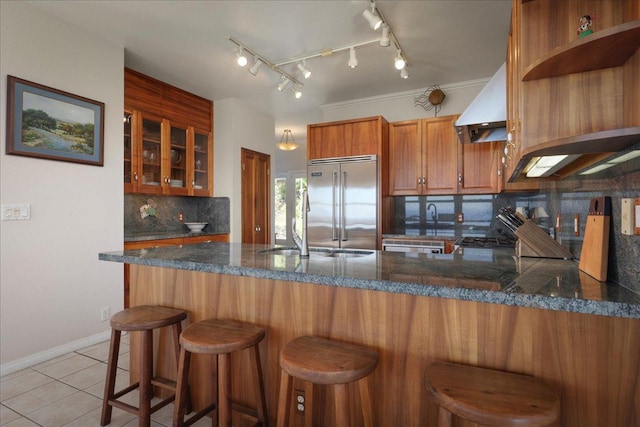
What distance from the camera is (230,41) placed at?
3025 millimetres

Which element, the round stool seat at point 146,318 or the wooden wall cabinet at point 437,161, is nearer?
the round stool seat at point 146,318

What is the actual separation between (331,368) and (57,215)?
2656mm

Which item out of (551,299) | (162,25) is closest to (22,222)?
(162,25)

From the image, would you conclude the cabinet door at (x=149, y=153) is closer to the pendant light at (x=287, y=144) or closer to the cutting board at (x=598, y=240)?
the pendant light at (x=287, y=144)

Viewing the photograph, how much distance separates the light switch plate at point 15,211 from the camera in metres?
2.40

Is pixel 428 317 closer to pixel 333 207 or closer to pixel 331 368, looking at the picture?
pixel 331 368

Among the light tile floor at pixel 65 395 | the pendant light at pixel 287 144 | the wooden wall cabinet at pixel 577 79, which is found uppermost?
the pendant light at pixel 287 144

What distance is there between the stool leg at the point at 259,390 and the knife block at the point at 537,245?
60.0 inches

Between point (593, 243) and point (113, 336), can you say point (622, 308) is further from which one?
point (113, 336)

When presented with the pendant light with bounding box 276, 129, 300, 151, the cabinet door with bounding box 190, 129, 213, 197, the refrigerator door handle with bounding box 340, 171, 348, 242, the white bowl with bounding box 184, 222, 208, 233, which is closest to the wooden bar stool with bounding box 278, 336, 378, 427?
the refrigerator door handle with bounding box 340, 171, 348, 242

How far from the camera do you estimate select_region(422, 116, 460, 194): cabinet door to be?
3944 mm

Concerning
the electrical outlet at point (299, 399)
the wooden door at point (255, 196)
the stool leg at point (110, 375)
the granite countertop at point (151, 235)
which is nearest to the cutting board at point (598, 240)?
the electrical outlet at point (299, 399)

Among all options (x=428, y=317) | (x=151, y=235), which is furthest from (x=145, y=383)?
(x=151, y=235)

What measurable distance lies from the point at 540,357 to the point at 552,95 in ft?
2.95
